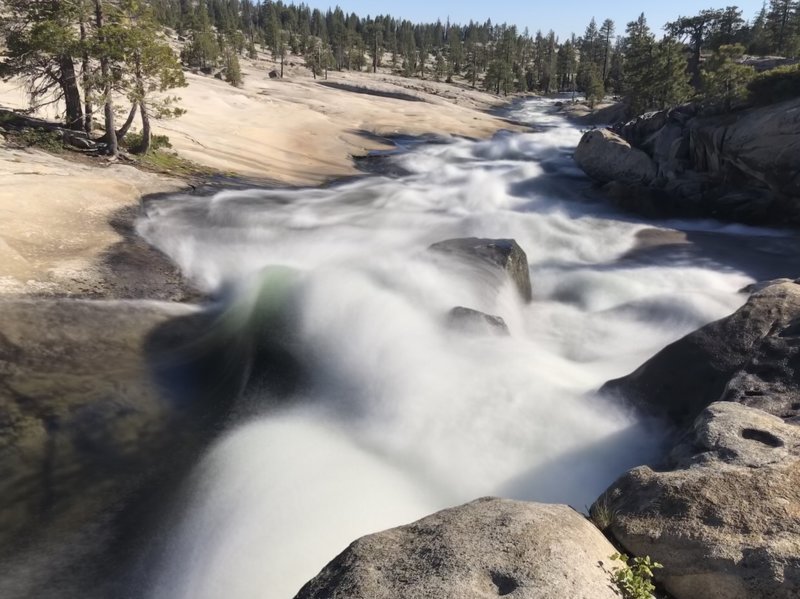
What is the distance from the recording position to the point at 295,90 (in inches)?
2616

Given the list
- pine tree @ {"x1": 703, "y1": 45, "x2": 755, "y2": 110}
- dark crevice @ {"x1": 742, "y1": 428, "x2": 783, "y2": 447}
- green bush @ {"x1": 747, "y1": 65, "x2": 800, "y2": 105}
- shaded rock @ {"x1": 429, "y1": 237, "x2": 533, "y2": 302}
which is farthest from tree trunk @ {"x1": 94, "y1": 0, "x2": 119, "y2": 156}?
green bush @ {"x1": 747, "y1": 65, "x2": 800, "y2": 105}

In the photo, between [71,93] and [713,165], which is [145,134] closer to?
[71,93]

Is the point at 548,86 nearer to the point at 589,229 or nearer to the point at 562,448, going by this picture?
the point at 589,229

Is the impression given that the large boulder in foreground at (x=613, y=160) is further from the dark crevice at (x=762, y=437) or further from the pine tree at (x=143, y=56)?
the dark crevice at (x=762, y=437)

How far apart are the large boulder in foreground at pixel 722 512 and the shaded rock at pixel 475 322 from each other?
Answer: 6259 mm

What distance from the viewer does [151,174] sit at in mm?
20500

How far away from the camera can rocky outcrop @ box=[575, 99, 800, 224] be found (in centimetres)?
2338

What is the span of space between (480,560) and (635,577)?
A: 1.24 m

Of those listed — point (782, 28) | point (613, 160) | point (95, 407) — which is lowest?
point (95, 407)

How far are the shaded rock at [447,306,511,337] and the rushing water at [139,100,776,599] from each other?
0.22 m

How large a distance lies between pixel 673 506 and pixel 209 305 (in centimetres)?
1102

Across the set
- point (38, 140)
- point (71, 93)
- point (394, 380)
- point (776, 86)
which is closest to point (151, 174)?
point (38, 140)

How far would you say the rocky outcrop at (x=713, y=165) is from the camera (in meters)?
23.4

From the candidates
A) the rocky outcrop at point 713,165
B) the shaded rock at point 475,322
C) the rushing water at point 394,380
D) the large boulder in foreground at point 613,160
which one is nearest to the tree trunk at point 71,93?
the rushing water at point 394,380
